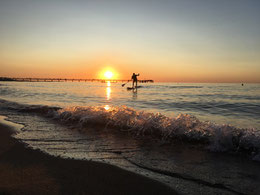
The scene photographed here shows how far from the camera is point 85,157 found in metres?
4.23

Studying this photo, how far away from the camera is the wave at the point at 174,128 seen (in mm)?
5137

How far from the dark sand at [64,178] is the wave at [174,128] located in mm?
2715

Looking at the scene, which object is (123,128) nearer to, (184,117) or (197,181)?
(184,117)

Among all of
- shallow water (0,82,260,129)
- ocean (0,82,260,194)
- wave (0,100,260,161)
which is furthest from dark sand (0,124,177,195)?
shallow water (0,82,260,129)

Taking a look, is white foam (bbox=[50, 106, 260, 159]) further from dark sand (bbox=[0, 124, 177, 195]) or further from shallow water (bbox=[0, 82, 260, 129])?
shallow water (bbox=[0, 82, 260, 129])

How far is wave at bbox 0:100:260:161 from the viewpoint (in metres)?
5.14

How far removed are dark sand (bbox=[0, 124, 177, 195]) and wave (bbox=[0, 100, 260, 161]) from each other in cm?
272

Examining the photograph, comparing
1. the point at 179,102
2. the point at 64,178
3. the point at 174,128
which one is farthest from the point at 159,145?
the point at 179,102

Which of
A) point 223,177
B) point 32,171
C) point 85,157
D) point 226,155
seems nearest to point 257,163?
point 226,155

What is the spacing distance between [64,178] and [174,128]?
12.9ft

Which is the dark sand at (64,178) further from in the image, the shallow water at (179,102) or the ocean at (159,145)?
the shallow water at (179,102)

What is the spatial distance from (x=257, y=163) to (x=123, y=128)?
426 centimetres

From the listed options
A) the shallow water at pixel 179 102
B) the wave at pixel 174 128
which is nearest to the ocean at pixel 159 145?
the wave at pixel 174 128

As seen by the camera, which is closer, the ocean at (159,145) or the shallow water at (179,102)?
the ocean at (159,145)
